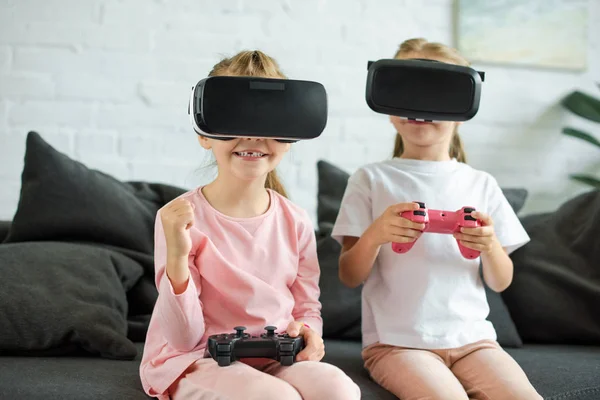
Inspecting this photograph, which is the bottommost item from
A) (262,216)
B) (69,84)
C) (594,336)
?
(594,336)

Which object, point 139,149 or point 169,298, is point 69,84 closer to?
point 139,149

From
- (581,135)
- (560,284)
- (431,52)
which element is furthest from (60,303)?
(581,135)

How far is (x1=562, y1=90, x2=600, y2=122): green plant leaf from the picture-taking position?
2379 mm

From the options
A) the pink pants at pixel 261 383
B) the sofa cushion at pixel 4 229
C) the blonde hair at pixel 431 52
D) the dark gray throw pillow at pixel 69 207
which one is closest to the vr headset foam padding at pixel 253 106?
the pink pants at pixel 261 383

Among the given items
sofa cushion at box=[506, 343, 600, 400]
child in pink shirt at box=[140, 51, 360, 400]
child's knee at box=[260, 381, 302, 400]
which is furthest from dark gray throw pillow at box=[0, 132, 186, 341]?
sofa cushion at box=[506, 343, 600, 400]

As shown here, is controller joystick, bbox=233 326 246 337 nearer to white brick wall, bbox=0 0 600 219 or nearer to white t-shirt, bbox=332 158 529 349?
white t-shirt, bbox=332 158 529 349

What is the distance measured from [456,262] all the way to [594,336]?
49cm

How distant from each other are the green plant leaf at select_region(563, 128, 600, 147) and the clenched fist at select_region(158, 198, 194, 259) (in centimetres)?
158

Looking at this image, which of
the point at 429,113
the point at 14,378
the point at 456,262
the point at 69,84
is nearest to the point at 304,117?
the point at 429,113

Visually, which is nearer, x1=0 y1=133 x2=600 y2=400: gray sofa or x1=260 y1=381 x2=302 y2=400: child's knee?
x1=260 y1=381 x2=302 y2=400: child's knee

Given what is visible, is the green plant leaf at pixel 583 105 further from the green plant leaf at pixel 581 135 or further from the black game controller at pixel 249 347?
the black game controller at pixel 249 347

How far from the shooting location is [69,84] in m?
2.13

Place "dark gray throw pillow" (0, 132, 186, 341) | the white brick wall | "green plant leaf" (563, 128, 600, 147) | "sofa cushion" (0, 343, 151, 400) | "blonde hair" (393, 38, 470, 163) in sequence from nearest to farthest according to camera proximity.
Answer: "sofa cushion" (0, 343, 151, 400)
"blonde hair" (393, 38, 470, 163)
"dark gray throw pillow" (0, 132, 186, 341)
the white brick wall
"green plant leaf" (563, 128, 600, 147)

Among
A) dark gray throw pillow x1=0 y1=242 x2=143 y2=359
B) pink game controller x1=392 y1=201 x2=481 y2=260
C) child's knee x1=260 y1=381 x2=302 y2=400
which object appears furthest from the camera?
dark gray throw pillow x1=0 y1=242 x2=143 y2=359
